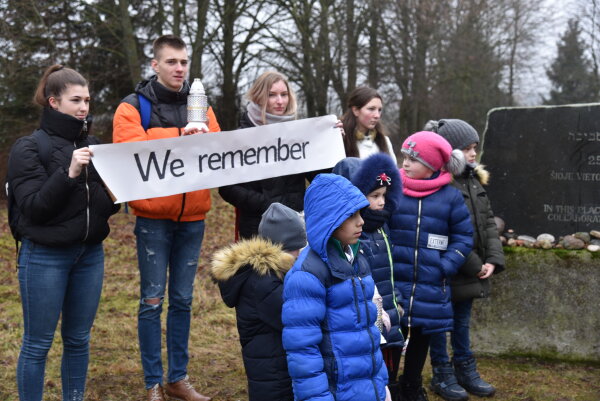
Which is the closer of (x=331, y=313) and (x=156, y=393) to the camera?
(x=331, y=313)

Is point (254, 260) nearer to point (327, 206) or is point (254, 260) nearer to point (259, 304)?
point (259, 304)

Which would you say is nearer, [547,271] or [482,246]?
[482,246]

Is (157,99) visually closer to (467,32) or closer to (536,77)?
(467,32)

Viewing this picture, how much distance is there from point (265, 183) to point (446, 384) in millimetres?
1908

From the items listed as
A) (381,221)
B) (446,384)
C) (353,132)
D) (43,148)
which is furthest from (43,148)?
(446,384)

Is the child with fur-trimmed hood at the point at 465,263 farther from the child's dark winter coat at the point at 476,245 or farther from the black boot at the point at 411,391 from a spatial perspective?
the black boot at the point at 411,391

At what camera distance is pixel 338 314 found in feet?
9.50

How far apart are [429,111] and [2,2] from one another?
40.9 feet

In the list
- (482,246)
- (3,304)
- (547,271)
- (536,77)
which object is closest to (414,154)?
(482,246)

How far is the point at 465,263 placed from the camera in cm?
452

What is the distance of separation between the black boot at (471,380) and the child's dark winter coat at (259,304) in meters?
2.19

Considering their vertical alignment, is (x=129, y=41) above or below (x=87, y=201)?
above

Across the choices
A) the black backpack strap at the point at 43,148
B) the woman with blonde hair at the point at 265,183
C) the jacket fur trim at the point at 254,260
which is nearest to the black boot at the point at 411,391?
the woman with blonde hair at the point at 265,183

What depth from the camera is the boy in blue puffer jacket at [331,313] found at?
276 centimetres
